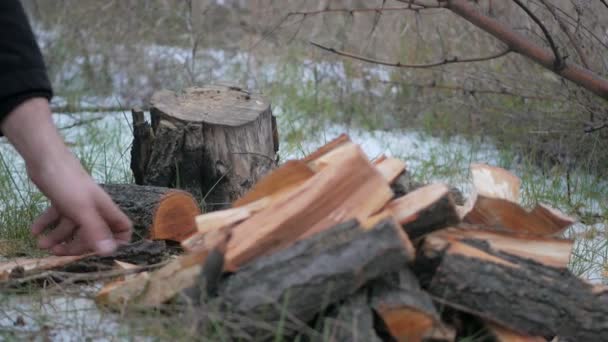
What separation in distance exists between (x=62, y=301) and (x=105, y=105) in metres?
3.97

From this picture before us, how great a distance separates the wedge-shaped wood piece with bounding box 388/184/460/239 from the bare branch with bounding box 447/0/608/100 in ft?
4.47

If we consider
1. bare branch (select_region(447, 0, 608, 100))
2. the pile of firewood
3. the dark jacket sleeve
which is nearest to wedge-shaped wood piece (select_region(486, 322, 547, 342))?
the pile of firewood

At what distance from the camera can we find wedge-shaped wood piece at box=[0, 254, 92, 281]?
7.03 ft

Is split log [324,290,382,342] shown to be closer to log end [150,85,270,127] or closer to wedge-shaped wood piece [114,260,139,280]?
wedge-shaped wood piece [114,260,139,280]

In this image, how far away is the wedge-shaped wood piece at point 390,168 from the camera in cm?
213

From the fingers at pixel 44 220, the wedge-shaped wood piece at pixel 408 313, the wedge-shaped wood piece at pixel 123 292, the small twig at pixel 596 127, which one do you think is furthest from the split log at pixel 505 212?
the small twig at pixel 596 127

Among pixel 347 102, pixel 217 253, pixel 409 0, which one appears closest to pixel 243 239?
pixel 217 253

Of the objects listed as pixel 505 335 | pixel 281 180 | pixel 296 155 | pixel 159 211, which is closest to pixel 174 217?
pixel 159 211

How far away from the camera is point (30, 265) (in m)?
2.28

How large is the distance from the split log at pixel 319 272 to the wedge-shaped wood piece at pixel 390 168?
427 mm

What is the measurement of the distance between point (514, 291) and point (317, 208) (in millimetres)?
536

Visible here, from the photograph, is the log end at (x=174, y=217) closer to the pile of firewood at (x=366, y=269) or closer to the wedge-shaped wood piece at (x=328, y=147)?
the pile of firewood at (x=366, y=269)

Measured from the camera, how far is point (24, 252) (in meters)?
2.65

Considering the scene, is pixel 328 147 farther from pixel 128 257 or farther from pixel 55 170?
pixel 55 170
